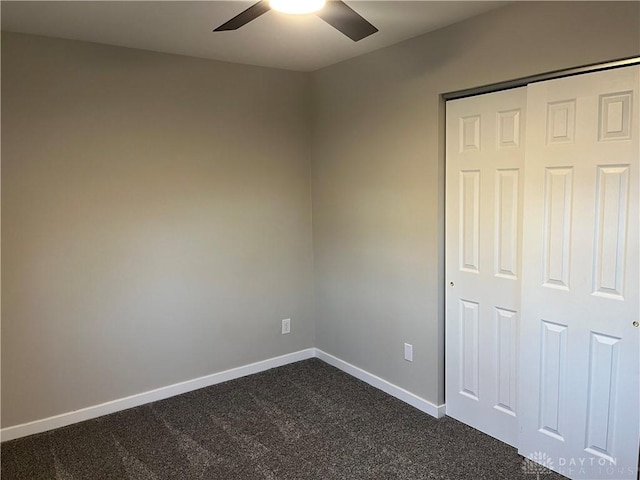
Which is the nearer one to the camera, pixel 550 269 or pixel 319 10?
pixel 319 10

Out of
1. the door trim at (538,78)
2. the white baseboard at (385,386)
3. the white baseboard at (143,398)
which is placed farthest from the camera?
the white baseboard at (385,386)

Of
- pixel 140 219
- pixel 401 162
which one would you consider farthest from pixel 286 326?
pixel 401 162

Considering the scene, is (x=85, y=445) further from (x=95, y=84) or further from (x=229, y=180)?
(x=95, y=84)

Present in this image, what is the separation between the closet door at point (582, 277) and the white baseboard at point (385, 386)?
2.12 ft

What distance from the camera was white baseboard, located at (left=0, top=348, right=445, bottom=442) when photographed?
2.92 metres

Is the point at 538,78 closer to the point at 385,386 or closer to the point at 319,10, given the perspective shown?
the point at 319,10

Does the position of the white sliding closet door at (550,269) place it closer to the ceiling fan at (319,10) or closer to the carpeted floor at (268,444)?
the carpeted floor at (268,444)

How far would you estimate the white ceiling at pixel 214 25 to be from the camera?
7.75 ft

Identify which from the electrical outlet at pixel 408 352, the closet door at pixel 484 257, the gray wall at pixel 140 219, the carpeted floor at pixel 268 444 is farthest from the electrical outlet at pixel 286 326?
the closet door at pixel 484 257

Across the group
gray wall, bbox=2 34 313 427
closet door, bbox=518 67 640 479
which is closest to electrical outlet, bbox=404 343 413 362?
closet door, bbox=518 67 640 479

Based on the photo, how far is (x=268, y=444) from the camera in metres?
2.76

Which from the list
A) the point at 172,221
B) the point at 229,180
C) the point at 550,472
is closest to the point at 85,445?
the point at 172,221

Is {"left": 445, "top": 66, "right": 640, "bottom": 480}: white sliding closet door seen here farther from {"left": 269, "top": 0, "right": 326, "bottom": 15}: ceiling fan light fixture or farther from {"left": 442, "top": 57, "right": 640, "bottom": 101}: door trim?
{"left": 269, "top": 0, "right": 326, "bottom": 15}: ceiling fan light fixture

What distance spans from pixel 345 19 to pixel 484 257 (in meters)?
1.52
